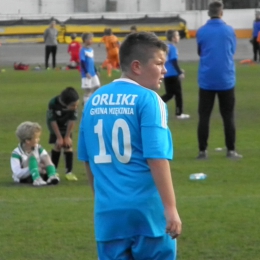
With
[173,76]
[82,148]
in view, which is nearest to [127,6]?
[173,76]

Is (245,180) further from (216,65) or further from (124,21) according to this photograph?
(124,21)

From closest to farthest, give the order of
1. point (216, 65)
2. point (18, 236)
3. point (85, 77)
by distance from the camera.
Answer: point (18, 236) < point (216, 65) < point (85, 77)

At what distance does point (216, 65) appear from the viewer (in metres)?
12.5

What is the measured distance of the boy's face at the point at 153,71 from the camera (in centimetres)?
474

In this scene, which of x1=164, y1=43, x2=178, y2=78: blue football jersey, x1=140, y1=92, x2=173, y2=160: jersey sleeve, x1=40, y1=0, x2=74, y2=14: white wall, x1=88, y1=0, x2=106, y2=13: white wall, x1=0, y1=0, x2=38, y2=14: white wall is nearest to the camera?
x1=140, y1=92, x2=173, y2=160: jersey sleeve

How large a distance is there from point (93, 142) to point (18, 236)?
11.0 ft

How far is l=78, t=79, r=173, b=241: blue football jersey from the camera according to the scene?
4.59 meters

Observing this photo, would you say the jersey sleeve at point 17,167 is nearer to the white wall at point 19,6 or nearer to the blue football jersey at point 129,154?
the blue football jersey at point 129,154

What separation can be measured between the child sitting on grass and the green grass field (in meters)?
0.17

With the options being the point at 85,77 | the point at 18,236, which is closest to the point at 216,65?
the point at 18,236

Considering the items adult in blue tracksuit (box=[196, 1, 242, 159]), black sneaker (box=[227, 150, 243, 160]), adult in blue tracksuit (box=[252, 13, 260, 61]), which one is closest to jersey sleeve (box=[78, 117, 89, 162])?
adult in blue tracksuit (box=[196, 1, 242, 159])

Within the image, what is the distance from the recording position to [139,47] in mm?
4703

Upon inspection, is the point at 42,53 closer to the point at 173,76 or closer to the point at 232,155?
the point at 173,76

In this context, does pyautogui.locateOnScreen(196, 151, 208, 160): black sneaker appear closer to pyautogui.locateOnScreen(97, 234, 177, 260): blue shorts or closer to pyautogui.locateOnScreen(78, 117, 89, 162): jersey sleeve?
pyautogui.locateOnScreen(78, 117, 89, 162): jersey sleeve
